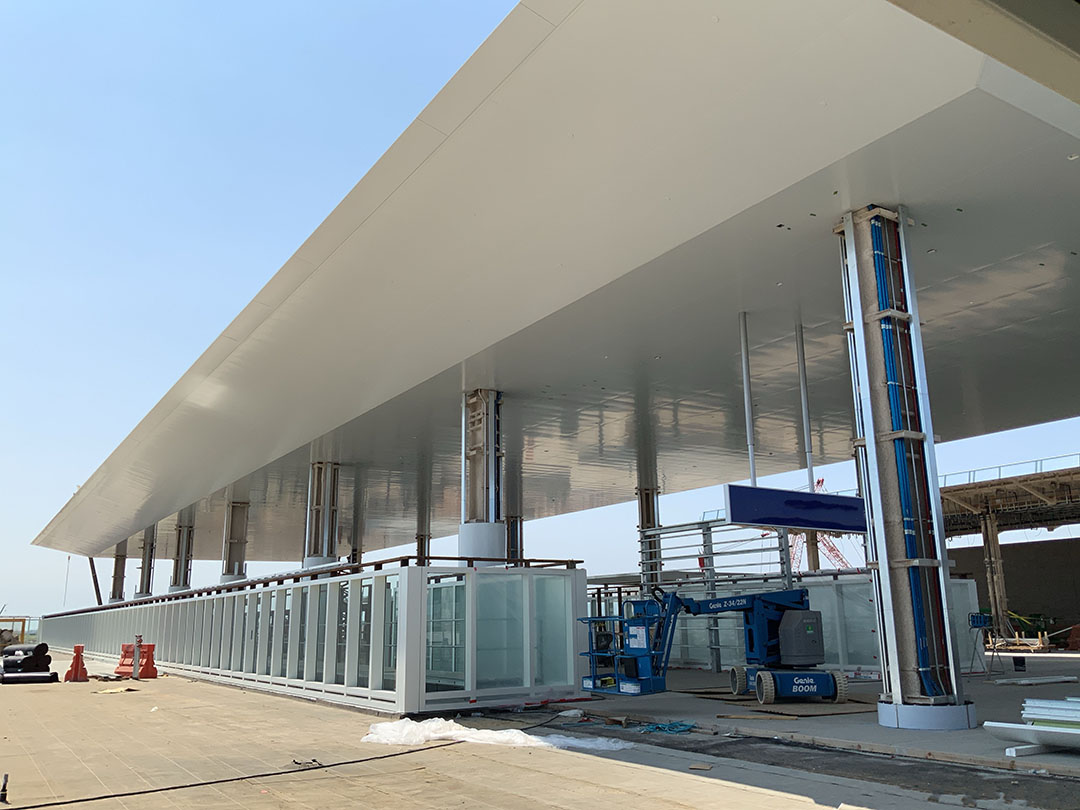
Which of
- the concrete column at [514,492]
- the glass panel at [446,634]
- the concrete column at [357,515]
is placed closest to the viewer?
the glass panel at [446,634]

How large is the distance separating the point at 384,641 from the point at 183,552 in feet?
101

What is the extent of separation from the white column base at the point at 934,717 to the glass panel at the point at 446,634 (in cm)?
618

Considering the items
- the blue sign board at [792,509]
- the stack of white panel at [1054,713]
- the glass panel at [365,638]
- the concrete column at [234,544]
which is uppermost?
the concrete column at [234,544]

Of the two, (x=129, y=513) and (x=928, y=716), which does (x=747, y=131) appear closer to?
(x=928, y=716)

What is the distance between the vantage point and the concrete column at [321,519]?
85.6 ft

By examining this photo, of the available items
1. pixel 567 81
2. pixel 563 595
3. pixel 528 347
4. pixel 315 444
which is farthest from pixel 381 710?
pixel 315 444

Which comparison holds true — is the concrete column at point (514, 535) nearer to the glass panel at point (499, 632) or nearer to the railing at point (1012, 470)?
the railing at point (1012, 470)

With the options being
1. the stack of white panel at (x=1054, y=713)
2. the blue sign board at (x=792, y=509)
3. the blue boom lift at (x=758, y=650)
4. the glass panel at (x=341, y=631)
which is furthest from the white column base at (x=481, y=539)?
the stack of white panel at (x=1054, y=713)

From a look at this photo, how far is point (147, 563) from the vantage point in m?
47.8

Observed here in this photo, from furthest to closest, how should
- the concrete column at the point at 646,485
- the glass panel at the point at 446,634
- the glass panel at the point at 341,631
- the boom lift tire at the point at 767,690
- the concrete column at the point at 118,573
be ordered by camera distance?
1. the concrete column at the point at 118,573
2. the concrete column at the point at 646,485
3. the glass panel at the point at 341,631
4. the glass panel at the point at 446,634
5. the boom lift tire at the point at 767,690

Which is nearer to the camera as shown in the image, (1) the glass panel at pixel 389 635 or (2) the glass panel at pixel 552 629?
(1) the glass panel at pixel 389 635

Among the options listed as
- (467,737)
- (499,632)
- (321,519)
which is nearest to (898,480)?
(467,737)

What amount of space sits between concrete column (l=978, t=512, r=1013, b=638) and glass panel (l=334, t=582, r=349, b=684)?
3017cm

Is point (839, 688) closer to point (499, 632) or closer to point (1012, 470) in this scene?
point (499, 632)
